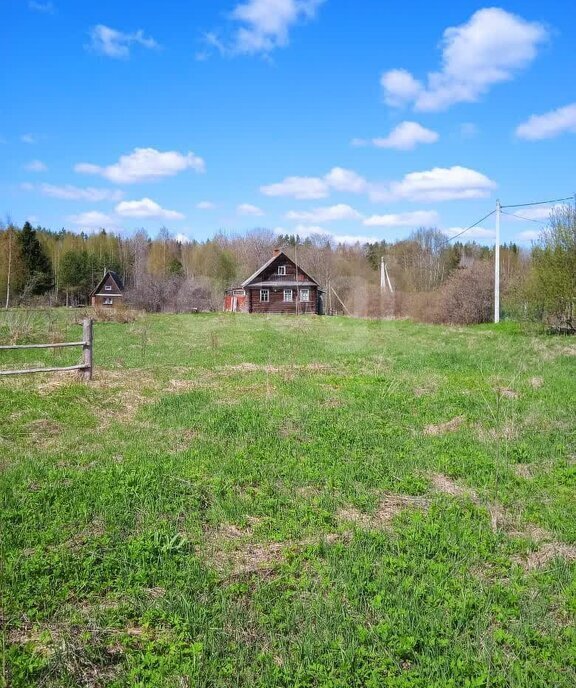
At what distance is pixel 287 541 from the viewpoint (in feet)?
15.9

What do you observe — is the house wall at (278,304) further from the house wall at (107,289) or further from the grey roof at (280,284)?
the house wall at (107,289)

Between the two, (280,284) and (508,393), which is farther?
(280,284)

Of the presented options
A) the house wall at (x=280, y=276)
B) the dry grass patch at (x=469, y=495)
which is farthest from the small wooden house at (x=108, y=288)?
the dry grass patch at (x=469, y=495)

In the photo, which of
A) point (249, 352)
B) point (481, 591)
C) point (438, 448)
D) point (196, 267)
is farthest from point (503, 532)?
point (196, 267)

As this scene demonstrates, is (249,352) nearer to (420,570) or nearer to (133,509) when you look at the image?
(133,509)

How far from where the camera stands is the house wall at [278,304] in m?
49.8

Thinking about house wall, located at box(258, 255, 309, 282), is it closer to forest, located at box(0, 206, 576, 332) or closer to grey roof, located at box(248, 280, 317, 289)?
grey roof, located at box(248, 280, 317, 289)

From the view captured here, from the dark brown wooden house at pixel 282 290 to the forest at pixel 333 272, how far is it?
15.8 feet

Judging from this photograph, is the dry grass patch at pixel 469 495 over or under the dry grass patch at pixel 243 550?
over

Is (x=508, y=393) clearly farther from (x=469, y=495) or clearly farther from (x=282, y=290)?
(x=282, y=290)

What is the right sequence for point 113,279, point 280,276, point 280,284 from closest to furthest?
point 280,284 < point 280,276 < point 113,279

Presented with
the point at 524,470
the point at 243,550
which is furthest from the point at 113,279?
the point at 243,550

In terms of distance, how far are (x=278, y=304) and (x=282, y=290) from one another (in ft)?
4.44

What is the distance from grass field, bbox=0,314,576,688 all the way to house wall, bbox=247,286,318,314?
3997cm
